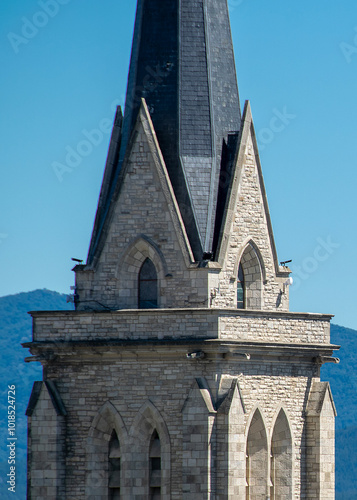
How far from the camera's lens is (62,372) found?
57.7 m

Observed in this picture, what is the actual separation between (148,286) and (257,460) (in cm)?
626

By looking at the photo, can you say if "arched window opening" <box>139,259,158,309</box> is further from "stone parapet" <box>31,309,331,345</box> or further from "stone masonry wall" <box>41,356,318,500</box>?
"stone masonry wall" <box>41,356,318,500</box>

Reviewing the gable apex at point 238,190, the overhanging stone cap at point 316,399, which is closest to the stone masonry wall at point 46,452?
the gable apex at point 238,190

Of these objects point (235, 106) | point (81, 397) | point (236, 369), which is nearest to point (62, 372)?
point (81, 397)

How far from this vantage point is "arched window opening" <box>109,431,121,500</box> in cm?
5700

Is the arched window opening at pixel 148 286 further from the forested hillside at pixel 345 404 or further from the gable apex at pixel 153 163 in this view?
the forested hillside at pixel 345 404

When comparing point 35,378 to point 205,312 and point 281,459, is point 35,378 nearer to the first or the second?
point 281,459

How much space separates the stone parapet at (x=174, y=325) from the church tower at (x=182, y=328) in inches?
1.7

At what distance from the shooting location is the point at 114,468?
5709 centimetres

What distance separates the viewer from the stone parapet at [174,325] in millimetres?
56188

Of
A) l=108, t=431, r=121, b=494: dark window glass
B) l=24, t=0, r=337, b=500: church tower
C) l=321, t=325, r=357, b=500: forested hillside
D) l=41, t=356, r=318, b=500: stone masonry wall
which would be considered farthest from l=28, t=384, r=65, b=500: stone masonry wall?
l=321, t=325, r=357, b=500: forested hillside

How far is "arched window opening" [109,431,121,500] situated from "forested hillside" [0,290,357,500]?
71.1m

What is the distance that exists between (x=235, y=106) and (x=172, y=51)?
8.76ft

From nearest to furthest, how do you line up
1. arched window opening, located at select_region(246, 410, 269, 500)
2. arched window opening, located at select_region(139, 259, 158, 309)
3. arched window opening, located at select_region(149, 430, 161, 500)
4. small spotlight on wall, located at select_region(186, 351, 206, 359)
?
1. small spotlight on wall, located at select_region(186, 351, 206, 359)
2. arched window opening, located at select_region(149, 430, 161, 500)
3. arched window opening, located at select_region(139, 259, 158, 309)
4. arched window opening, located at select_region(246, 410, 269, 500)
